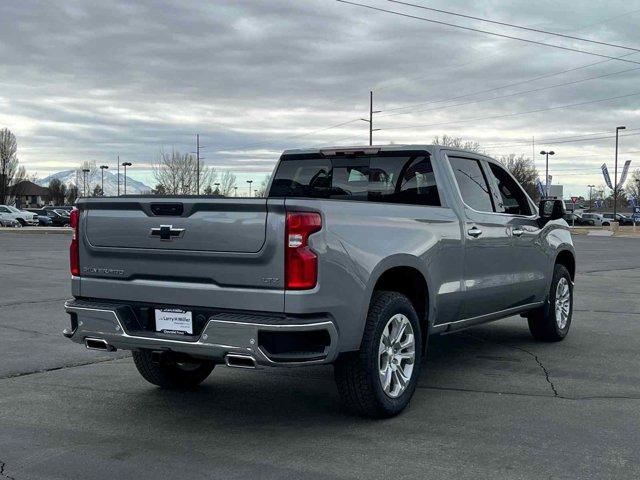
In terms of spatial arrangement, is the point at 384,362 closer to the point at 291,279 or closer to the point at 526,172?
the point at 291,279

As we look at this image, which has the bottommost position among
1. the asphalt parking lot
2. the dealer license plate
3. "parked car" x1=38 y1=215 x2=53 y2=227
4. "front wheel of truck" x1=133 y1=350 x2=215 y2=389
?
"parked car" x1=38 y1=215 x2=53 y2=227

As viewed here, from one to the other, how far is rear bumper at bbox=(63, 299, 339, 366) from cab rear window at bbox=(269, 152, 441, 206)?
226cm

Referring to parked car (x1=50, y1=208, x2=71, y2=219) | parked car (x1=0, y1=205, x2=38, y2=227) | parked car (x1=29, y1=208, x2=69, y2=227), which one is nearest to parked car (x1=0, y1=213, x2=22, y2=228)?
parked car (x1=0, y1=205, x2=38, y2=227)

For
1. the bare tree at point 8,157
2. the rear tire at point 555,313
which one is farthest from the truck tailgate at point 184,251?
the bare tree at point 8,157

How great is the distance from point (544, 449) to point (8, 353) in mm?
5377

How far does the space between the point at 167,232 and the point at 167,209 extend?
16 centimetres

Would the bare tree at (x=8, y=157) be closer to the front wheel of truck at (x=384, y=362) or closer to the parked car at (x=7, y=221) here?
the parked car at (x=7, y=221)

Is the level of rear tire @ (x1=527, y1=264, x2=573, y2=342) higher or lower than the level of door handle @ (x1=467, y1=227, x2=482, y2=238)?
lower

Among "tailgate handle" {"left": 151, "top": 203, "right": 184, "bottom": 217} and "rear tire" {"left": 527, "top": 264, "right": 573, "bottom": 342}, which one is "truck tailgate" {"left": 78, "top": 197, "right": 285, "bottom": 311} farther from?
"rear tire" {"left": 527, "top": 264, "right": 573, "bottom": 342}

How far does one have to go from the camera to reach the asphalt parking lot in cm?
453

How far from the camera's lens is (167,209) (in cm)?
514

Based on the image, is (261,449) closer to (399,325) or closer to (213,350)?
(213,350)

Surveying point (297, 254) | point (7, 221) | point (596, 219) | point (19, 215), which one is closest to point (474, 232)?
point (297, 254)

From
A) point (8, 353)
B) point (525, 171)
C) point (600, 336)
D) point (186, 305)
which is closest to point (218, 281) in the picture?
point (186, 305)
